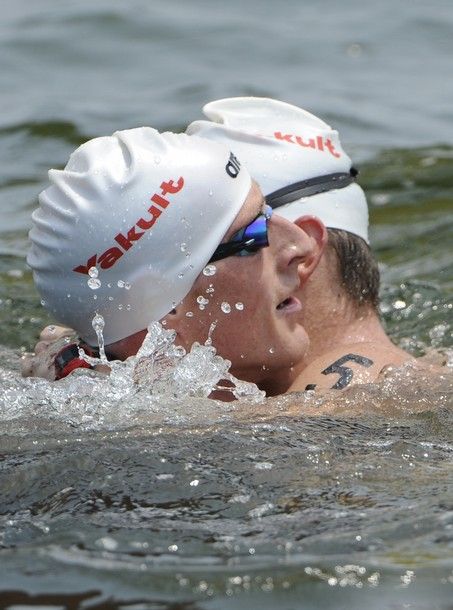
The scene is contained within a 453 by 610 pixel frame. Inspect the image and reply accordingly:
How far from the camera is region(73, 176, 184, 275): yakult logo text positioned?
5.16m

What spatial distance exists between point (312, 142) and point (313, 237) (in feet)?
2.03

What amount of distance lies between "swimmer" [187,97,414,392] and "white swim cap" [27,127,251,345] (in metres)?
0.69

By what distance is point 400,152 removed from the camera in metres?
10.7

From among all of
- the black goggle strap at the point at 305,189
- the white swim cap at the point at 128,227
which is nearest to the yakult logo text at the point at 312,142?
the black goggle strap at the point at 305,189

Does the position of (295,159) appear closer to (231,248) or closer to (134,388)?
(231,248)

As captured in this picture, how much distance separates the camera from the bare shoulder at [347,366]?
539cm

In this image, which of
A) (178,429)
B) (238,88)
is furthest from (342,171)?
(238,88)

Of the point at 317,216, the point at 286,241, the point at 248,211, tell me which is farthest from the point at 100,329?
the point at 317,216

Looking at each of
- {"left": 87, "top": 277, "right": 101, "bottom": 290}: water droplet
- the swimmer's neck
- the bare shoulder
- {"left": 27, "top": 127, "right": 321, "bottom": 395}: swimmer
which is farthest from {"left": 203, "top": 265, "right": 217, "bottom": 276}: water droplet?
the swimmer's neck

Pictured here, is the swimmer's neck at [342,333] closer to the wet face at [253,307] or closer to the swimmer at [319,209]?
the swimmer at [319,209]

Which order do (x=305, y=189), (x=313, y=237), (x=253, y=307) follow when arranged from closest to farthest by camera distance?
(x=253, y=307)
(x=313, y=237)
(x=305, y=189)

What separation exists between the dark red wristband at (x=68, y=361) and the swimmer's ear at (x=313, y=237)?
959mm

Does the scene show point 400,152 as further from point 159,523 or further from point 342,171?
point 159,523

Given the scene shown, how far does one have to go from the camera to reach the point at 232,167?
5.43m
